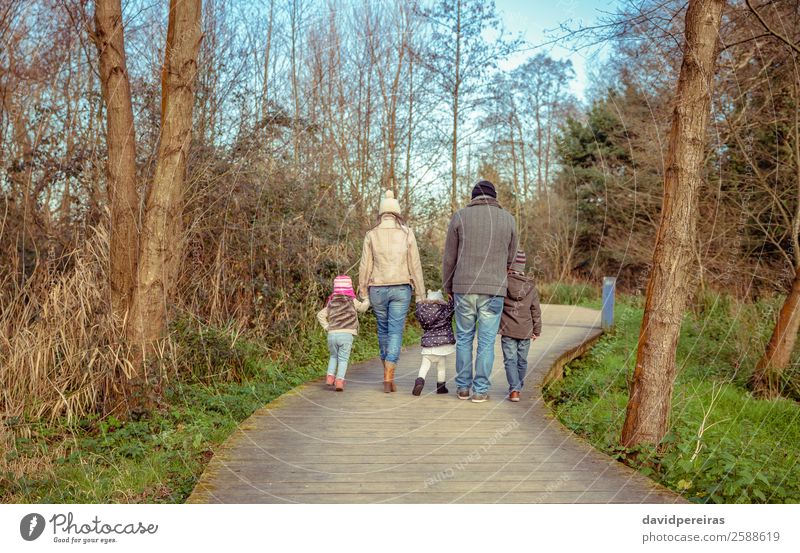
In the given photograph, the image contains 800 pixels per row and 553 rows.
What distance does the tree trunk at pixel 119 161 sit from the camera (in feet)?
21.6

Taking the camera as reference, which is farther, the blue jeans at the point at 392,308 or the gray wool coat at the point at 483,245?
the blue jeans at the point at 392,308

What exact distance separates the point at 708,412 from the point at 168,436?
4.46 metres

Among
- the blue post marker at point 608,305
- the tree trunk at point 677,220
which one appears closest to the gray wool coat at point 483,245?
the tree trunk at point 677,220

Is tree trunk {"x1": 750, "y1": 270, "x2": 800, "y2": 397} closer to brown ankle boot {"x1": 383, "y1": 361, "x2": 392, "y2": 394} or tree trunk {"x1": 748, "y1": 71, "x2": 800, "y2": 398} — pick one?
tree trunk {"x1": 748, "y1": 71, "x2": 800, "y2": 398}

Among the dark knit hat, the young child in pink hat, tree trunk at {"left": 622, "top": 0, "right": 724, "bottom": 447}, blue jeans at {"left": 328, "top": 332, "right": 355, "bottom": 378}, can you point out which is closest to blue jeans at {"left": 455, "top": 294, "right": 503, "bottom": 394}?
the dark knit hat

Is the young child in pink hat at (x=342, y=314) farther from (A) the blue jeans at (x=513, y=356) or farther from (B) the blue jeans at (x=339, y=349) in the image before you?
(A) the blue jeans at (x=513, y=356)

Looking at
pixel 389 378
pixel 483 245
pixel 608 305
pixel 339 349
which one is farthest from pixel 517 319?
pixel 608 305

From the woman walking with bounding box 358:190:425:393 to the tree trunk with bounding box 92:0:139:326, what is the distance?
7.25ft

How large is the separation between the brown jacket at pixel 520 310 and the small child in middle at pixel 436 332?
1.79ft

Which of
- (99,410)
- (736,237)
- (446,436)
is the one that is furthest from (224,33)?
(736,237)

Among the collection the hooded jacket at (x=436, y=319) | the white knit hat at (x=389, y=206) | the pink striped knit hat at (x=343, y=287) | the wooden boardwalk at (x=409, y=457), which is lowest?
the wooden boardwalk at (x=409, y=457)

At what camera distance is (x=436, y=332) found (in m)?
6.93

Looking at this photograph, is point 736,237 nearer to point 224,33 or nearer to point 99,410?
point 224,33

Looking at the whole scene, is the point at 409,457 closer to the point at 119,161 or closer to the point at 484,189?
the point at 484,189
